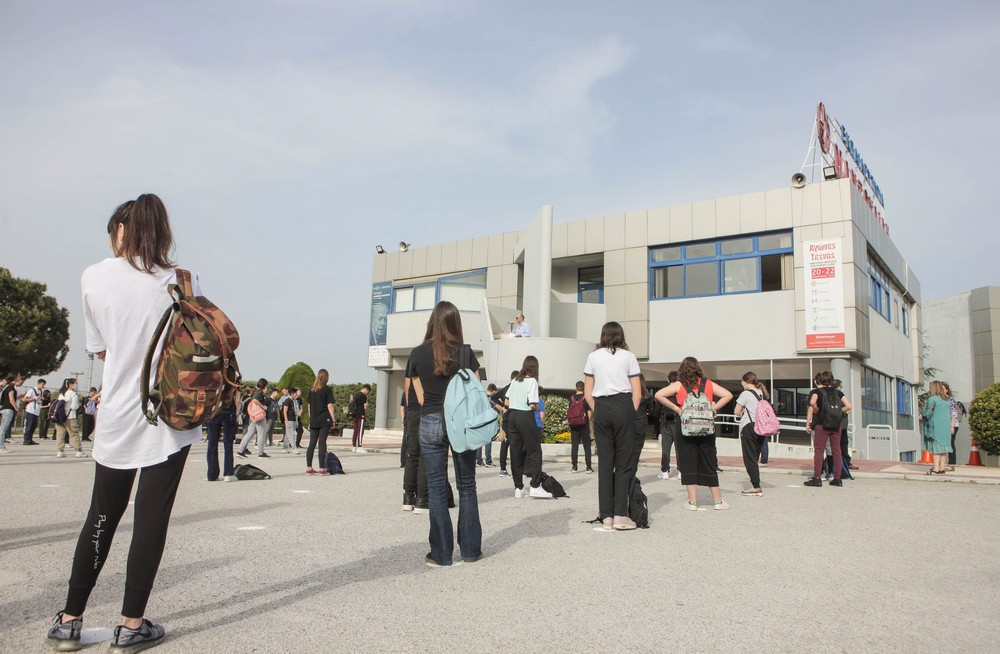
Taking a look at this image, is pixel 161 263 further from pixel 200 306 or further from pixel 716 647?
pixel 716 647

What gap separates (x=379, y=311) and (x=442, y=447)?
2937cm

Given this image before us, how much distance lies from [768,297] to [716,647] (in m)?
21.2

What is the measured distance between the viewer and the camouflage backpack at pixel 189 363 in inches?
118

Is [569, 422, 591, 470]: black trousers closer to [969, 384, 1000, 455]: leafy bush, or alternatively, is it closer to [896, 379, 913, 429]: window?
[969, 384, 1000, 455]: leafy bush

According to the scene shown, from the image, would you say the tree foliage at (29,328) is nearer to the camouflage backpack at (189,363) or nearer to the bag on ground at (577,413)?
the bag on ground at (577,413)

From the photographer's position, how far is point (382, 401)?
32469mm

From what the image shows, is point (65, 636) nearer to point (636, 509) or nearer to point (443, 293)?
point (636, 509)

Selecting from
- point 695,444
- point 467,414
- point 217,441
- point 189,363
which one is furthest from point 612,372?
point 217,441

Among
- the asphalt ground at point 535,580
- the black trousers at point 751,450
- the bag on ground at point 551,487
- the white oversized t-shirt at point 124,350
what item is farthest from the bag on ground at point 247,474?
the white oversized t-shirt at point 124,350

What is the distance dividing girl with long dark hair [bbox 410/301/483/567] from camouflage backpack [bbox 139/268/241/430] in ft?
6.05

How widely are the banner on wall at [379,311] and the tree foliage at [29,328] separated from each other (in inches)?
1002

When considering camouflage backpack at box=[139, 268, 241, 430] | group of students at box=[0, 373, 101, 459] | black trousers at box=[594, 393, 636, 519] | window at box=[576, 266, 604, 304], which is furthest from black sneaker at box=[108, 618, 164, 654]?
window at box=[576, 266, 604, 304]

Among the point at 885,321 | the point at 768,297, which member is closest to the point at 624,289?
the point at 768,297

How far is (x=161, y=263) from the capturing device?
323 cm
